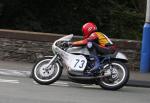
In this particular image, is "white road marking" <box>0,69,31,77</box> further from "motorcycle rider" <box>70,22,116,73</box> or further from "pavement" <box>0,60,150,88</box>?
"motorcycle rider" <box>70,22,116,73</box>

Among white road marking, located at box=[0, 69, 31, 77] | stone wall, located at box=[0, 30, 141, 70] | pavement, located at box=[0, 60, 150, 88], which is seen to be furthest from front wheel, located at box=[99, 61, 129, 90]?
stone wall, located at box=[0, 30, 141, 70]

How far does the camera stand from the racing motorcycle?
13.5 metres

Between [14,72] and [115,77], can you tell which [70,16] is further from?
[115,77]

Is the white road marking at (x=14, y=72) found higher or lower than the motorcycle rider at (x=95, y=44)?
lower

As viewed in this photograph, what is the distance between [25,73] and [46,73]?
7.10ft

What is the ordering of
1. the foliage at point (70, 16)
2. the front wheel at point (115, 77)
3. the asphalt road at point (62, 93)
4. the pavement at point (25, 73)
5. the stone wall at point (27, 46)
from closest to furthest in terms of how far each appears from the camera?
the asphalt road at point (62, 93) → the front wheel at point (115, 77) → the pavement at point (25, 73) → the stone wall at point (27, 46) → the foliage at point (70, 16)

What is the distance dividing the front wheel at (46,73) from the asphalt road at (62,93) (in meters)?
0.15

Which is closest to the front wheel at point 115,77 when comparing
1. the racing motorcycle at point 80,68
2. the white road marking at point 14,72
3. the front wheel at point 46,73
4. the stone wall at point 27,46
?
the racing motorcycle at point 80,68

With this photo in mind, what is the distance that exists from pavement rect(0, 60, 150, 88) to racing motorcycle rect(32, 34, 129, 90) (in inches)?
54.9

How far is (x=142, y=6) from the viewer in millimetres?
28312

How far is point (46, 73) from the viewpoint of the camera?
45.1 feet

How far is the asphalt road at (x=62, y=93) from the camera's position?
451 inches

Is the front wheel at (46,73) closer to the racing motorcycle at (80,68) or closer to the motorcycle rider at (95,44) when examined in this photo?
the racing motorcycle at (80,68)

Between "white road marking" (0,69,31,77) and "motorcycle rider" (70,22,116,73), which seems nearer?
"motorcycle rider" (70,22,116,73)
